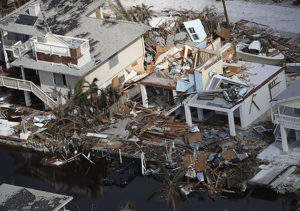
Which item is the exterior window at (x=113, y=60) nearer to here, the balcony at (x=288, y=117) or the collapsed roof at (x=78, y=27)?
the collapsed roof at (x=78, y=27)

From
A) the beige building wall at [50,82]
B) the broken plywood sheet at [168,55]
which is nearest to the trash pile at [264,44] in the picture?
the broken plywood sheet at [168,55]

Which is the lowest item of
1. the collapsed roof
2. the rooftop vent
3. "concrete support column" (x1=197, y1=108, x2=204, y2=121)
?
"concrete support column" (x1=197, y1=108, x2=204, y2=121)

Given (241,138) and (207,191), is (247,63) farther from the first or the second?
(207,191)

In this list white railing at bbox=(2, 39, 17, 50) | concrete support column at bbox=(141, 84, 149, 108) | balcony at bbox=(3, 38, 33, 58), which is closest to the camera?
concrete support column at bbox=(141, 84, 149, 108)

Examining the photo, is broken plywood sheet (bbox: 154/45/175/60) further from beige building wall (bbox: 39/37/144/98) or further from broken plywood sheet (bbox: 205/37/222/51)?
broken plywood sheet (bbox: 205/37/222/51)

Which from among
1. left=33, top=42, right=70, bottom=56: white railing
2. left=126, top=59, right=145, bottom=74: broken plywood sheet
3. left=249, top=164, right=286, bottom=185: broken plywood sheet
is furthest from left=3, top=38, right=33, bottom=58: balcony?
left=249, top=164, right=286, bottom=185: broken plywood sheet

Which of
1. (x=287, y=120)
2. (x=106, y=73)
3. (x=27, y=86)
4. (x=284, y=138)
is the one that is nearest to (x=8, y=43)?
(x=27, y=86)
